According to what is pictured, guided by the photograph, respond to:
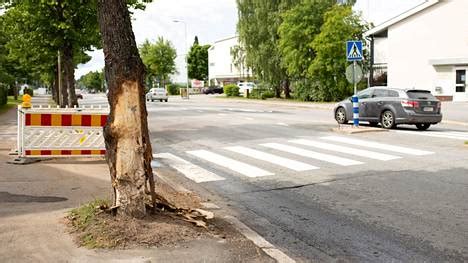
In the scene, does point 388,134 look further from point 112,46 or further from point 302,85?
point 302,85

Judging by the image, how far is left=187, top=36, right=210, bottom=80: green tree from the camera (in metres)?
107

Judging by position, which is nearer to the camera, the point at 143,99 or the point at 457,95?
Answer: the point at 143,99

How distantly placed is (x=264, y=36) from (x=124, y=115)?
141 feet

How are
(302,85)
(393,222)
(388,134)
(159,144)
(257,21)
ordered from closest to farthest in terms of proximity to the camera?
(393,222) < (159,144) < (388,134) < (302,85) < (257,21)

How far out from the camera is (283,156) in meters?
11.6

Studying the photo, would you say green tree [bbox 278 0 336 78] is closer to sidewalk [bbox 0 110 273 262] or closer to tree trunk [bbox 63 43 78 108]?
tree trunk [bbox 63 43 78 108]

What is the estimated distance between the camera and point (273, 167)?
10250 millimetres

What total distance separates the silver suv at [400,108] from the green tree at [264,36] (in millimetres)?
26526

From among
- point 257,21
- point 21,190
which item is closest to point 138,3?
point 21,190

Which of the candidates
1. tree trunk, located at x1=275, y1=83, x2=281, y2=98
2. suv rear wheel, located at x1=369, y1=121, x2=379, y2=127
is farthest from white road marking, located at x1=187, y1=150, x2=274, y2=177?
tree trunk, located at x1=275, y1=83, x2=281, y2=98

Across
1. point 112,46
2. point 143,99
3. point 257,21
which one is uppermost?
point 257,21

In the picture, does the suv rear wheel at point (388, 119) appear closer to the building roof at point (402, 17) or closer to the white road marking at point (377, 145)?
the white road marking at point (377, 145)

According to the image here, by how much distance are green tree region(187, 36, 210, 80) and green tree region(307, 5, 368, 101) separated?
68.0m

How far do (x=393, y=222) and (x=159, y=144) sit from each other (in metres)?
9.42
